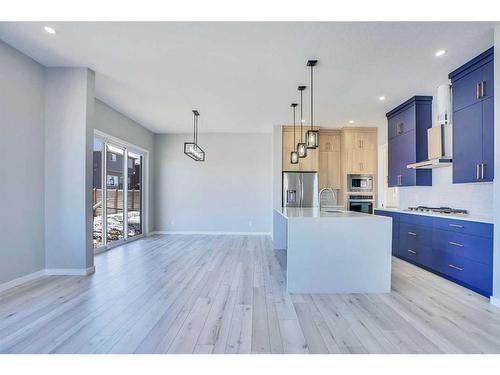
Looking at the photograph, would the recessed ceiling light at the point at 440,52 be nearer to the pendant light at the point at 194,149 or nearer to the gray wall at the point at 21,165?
the pendant light at the point at 194,149

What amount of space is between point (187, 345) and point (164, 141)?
647 cm

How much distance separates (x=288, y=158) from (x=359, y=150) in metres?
1.76

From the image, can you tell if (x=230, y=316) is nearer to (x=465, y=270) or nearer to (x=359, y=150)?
(x=465, y=270)

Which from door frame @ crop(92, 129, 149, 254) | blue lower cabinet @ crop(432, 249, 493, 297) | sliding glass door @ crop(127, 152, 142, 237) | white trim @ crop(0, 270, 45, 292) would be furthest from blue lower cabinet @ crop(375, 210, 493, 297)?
sliding glass door @ crop(127, 152, 142, 237)

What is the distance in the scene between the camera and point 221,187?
7.61 meters

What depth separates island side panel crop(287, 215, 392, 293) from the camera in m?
3.21

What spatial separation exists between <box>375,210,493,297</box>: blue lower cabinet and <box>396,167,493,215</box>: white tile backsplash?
604mm

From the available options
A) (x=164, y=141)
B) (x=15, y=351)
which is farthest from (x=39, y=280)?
(x=164, y=141)

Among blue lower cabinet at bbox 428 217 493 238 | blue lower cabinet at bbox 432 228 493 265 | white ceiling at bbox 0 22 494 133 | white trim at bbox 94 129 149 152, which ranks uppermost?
white ceiling at bbox 0 22 494 133

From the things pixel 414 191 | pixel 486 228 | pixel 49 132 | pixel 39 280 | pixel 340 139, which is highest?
pixel 340 139

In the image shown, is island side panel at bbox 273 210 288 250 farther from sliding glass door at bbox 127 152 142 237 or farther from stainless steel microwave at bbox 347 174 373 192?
sliding glass door at bbox 127 152 142 237
